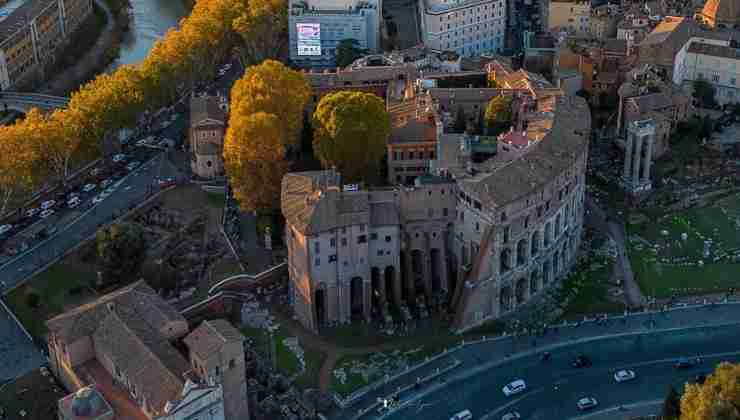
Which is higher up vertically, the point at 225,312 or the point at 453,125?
the point at 453,125

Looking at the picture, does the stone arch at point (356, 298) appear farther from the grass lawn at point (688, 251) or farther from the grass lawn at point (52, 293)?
the grass lawn at point (688, 251)

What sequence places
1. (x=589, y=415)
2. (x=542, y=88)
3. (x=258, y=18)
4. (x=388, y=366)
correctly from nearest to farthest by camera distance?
1. (x=589, y=415)
2. (x=388, y=366)
3. (x=542, y=88)
4. (x=258, y=18)

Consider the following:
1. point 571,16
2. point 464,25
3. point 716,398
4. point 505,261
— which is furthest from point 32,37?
point 716,398

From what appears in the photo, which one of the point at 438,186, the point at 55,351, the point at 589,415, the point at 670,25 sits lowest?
the point at 589,415

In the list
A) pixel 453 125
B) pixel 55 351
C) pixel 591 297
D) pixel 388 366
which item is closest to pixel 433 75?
pixel 453 125

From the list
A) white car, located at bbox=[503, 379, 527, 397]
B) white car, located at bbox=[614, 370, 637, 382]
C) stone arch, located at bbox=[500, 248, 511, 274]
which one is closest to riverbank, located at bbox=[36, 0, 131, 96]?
stone arch, located at bbox=[500, 248, 511, 274]

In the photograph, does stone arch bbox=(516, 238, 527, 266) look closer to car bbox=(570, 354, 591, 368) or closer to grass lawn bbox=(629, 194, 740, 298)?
car bbox=(570, 354, 591, 368)

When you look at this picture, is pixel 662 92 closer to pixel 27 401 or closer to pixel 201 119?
pixel 201 119
